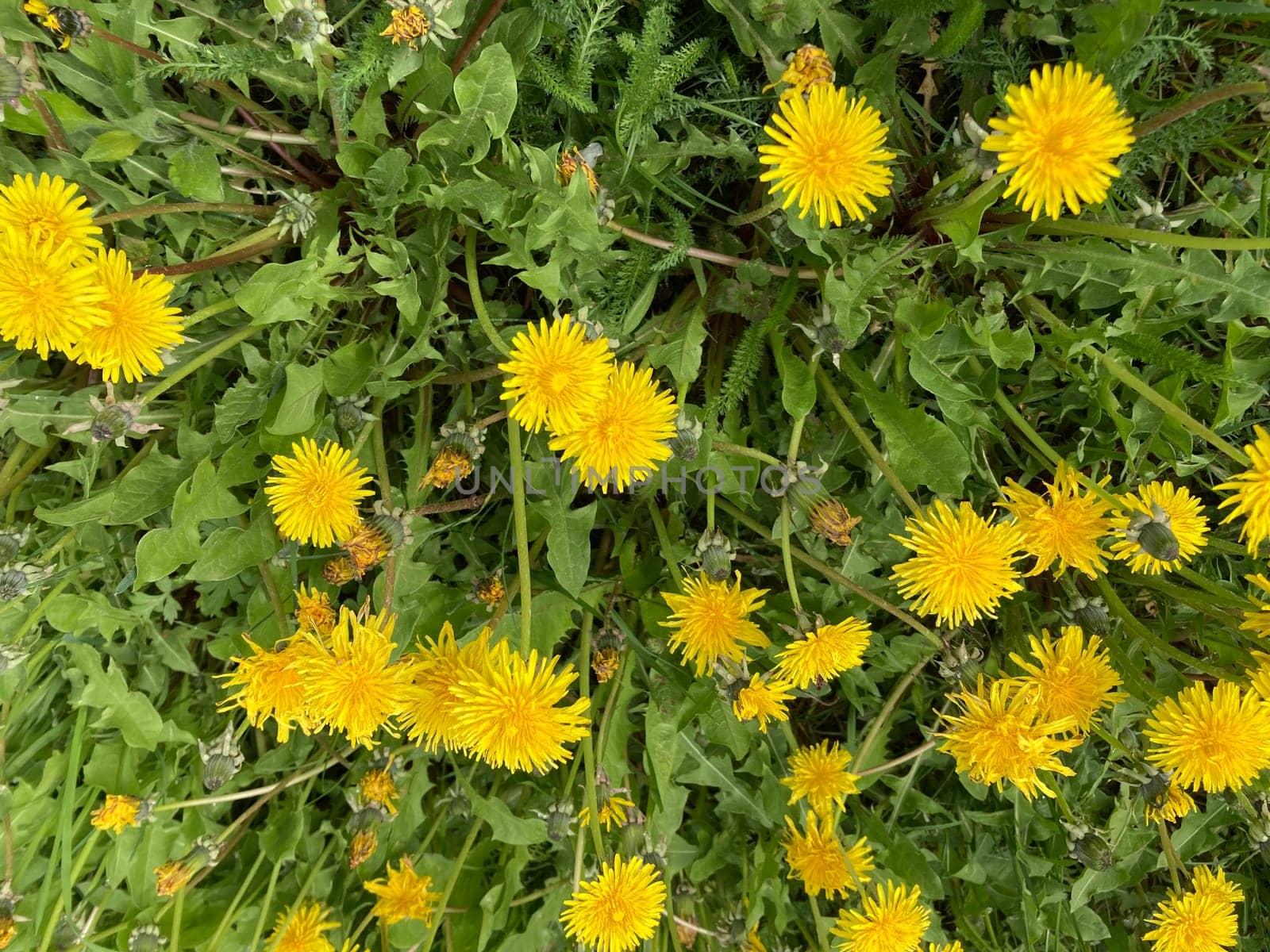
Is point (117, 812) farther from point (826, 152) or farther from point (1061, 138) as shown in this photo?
point (1061, 138)

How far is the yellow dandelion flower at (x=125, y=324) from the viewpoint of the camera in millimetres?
1014

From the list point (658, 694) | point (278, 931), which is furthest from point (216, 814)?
point (658, 694)

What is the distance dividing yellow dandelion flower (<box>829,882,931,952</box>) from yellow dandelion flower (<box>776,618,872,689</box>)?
0.48 metres

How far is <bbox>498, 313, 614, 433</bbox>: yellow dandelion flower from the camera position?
1.01m

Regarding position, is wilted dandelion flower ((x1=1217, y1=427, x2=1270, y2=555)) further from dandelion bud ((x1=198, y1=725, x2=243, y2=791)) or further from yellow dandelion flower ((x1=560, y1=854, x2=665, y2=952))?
dandelion bud ((x1=198, y1=725, x2=243, y2=791))

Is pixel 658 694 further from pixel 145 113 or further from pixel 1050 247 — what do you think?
pixel 145 113

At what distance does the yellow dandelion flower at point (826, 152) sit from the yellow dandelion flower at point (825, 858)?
1116mm

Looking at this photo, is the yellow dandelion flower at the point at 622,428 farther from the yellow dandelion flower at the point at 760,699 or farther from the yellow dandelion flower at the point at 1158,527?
the yellow dandelion flower at the point at 1158,527

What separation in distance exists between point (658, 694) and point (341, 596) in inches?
28.9

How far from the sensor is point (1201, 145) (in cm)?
129

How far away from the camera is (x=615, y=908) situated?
125 centimetres

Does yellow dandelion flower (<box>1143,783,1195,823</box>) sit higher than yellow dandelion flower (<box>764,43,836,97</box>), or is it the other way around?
yellow dandelion flower (<box>764,43,836,97</box>)

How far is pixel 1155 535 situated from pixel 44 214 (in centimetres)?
165

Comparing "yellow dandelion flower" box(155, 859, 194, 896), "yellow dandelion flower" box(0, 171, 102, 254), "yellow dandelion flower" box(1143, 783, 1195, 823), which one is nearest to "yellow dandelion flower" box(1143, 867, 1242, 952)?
"yellow dandelion flower" box(1143, 783, 1195, 823)
